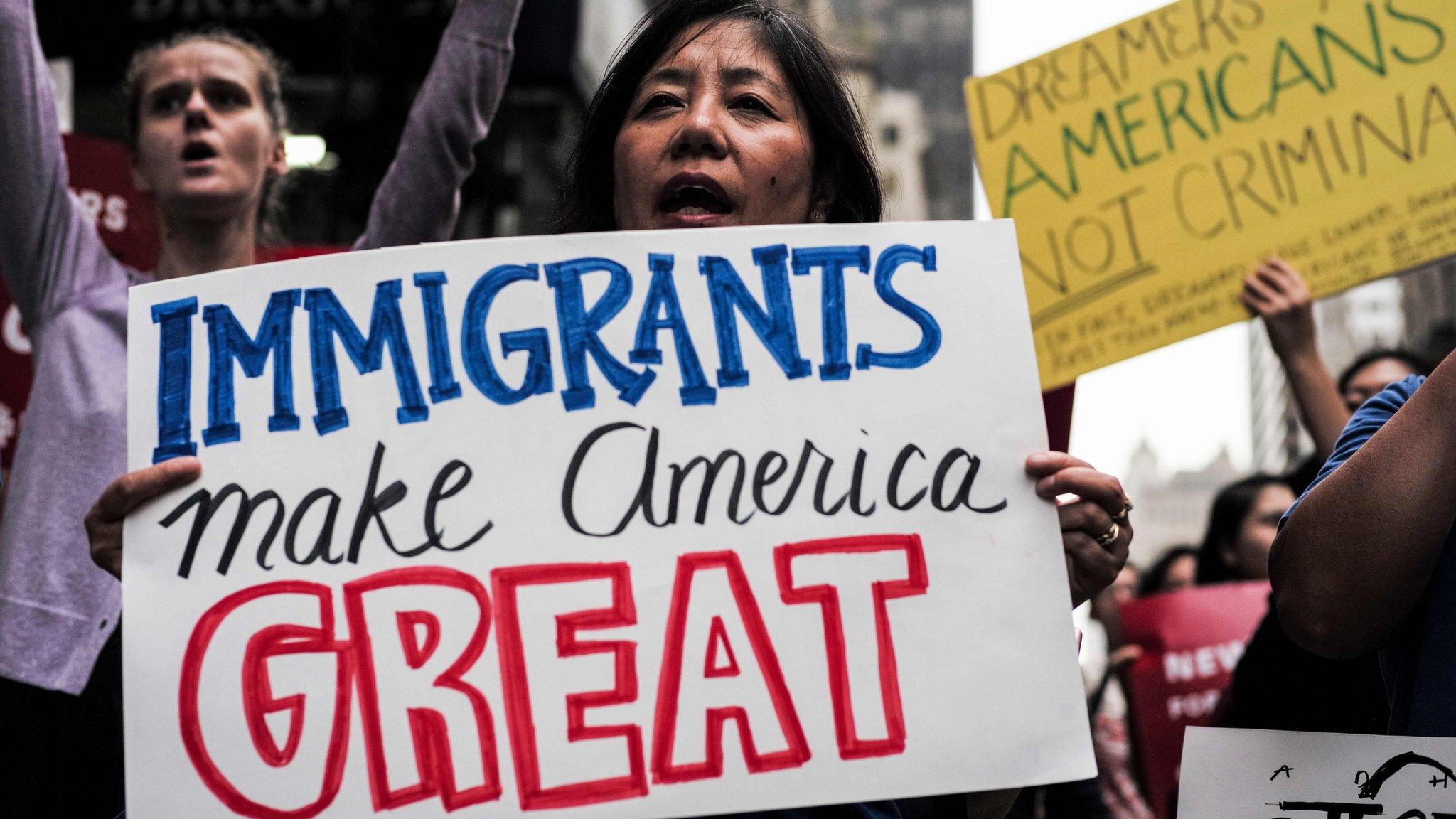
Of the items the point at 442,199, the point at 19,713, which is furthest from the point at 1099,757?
the point at 19,713

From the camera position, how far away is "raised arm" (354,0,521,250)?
2.41m

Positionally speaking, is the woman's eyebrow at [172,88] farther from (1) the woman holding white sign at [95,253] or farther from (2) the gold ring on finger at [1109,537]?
(2) the gold ring on finger at [1109,537]

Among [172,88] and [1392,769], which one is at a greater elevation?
[172,88]

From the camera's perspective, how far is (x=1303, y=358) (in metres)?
2.60

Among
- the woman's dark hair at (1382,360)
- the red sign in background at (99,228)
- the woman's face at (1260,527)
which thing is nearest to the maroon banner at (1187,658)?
the woman's face at (1260,527)

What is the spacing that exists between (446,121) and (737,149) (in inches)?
29.8

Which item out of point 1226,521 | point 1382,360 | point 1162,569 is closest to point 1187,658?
point 1226,521

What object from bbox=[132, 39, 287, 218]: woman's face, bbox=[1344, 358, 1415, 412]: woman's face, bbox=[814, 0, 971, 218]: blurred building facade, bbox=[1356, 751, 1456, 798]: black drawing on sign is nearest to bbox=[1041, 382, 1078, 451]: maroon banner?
bbox=[1356, 751, 1456, 798]: black drawing on sign

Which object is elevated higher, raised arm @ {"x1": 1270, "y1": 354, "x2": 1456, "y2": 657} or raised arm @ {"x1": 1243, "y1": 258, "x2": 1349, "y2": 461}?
raised arm @ {"x1": 1243, "y1": 258, "x2": 1349, "y2": 461}

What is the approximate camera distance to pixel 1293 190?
2768mm

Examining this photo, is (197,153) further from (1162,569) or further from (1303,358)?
(1162,569)

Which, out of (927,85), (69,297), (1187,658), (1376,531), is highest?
(927,85)

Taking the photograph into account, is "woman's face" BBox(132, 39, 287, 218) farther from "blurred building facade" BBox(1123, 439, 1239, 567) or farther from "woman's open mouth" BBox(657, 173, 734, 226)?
"blurred building facade" BBox(1123, 439, 1239, 567)

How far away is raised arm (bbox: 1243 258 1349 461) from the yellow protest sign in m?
0.05
